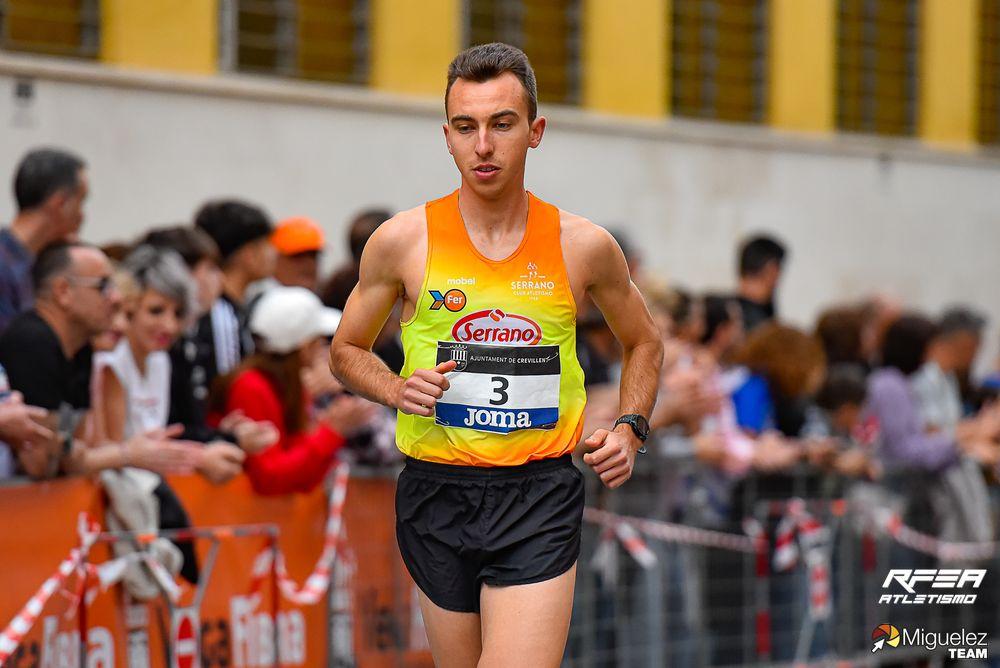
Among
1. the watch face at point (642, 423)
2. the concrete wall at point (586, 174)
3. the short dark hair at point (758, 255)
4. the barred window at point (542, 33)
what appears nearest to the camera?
the watch face at point (642, 423)

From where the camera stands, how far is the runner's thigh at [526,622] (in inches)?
206

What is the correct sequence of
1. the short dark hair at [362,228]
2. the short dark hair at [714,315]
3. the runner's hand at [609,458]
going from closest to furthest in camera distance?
1. the runner's hand at [609,458]
2. the short dark hair at [362,228]
3. the short dark hair at [714,315]

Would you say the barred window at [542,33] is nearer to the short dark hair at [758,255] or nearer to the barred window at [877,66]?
the barred window at [877,66]

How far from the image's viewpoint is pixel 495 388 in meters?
5.38

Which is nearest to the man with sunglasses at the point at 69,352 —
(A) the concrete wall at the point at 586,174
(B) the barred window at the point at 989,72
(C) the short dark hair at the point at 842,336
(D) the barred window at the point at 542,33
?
(C) the short dark hair at the point at 842,336

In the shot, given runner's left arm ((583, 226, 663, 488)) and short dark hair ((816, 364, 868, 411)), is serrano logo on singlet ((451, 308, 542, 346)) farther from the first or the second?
short dark hair ((816, 364, 868, 411))

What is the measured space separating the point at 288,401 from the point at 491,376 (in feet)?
9.06

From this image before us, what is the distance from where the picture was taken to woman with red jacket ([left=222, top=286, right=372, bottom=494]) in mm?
7832

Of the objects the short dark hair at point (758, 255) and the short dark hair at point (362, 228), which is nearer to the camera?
the short dark hair at point (362, 228)

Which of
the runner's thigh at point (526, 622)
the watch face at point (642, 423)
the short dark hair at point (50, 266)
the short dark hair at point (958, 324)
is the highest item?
the short dark hair at point (50, 266)

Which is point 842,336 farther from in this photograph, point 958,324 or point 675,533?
point 675,533

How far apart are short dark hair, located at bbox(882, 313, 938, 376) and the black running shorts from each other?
663 cm

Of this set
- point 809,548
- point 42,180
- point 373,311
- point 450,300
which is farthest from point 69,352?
point 809,548

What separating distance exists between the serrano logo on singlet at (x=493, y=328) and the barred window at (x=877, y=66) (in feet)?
58.6
